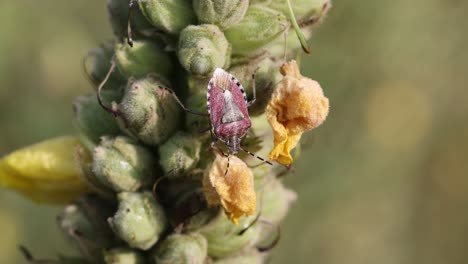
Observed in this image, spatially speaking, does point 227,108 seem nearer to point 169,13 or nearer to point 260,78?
point 260,78

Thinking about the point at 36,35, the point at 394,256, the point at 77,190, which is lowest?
the point at 394,256

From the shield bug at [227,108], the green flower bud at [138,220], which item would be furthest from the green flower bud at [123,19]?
the green flower bud at [138,220]

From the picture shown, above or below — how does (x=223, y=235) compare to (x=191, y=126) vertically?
below

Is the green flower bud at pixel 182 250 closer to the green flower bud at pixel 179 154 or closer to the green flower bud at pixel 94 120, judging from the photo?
the green flower bud at pixel 179 154

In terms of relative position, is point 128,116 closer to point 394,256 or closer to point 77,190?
point 77,190

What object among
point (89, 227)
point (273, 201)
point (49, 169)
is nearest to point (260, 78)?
point (273, 201)

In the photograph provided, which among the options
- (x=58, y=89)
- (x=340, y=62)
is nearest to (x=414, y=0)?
(x=340, y=62)

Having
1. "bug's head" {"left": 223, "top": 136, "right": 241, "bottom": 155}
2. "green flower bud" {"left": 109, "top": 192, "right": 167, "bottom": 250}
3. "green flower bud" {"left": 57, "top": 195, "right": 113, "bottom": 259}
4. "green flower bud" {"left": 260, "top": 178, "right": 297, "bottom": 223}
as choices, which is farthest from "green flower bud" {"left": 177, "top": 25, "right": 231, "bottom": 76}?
"green flower bud" {"left": 57, "top": 195, "right": 113, "bottom": 259}
